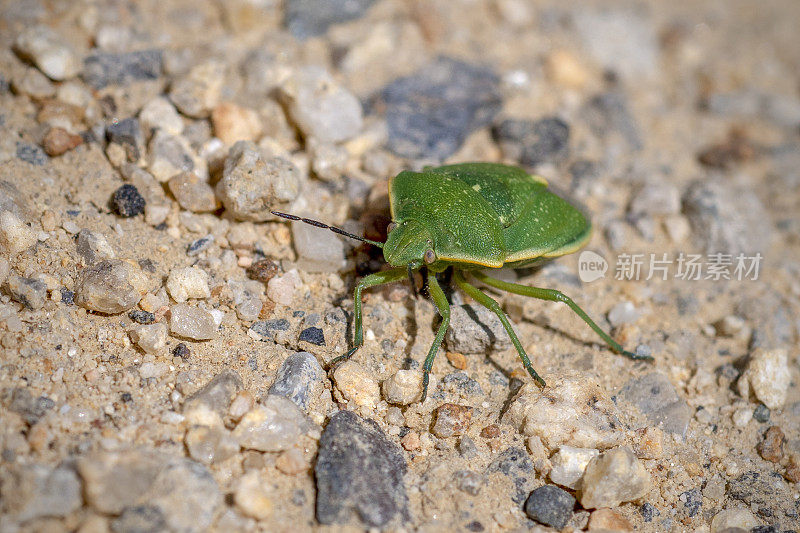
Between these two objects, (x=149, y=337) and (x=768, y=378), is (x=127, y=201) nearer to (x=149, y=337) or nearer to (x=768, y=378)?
(x=149, y=337)

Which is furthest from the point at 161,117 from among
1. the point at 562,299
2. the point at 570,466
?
the point at 570,466

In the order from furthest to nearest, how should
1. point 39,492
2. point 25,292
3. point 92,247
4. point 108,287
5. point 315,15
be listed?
point 315,15 < point 92,247 < point 108,287 < point 25,292 < point 39,492

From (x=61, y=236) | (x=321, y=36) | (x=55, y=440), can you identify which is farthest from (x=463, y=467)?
(x=321, y=36)

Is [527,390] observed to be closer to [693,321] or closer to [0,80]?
[693,321]

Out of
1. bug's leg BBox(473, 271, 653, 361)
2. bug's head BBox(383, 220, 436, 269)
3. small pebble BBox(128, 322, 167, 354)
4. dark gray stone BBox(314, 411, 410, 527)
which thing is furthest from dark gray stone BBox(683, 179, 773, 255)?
small pebble BBox(128, 322, 167, 354)

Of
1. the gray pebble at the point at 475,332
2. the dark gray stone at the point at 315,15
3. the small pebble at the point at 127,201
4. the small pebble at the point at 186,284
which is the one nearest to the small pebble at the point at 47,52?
the small pebble at the point at 127,201

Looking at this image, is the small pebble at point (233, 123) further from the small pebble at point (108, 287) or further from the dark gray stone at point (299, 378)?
the dark gray stone at point (299, 378)

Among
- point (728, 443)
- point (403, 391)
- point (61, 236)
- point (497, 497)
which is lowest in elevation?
point (728, 443)
